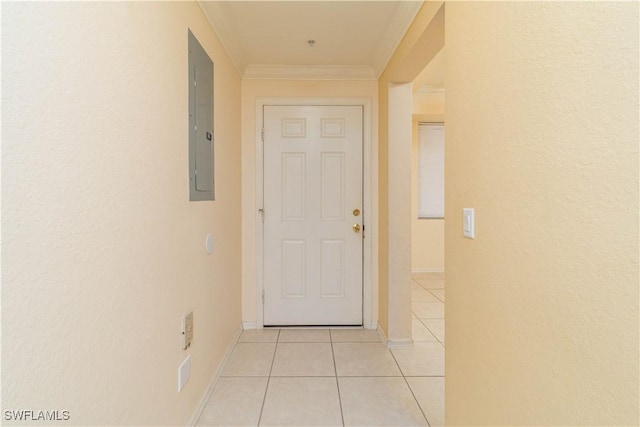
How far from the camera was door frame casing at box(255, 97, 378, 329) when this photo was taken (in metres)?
2.73

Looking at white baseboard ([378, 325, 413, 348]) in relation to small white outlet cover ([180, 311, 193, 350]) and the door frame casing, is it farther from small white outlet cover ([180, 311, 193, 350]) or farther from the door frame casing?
small white outlet cover ([180, 311, 193, 350])

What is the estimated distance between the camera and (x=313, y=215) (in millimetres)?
2779

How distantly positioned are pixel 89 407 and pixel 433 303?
327cm

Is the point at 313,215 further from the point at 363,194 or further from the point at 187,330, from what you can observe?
the point at 187,330

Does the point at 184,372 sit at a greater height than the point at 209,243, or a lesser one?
lesser

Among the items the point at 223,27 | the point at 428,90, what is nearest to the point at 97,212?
the point at 223,27

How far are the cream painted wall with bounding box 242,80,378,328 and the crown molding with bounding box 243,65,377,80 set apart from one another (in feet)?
0.14

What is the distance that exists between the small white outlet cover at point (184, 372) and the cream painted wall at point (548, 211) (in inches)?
49.2

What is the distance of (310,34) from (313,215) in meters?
1.43

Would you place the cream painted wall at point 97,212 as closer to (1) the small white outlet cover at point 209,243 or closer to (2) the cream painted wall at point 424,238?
(1) the small white outlet cover at point 209,243

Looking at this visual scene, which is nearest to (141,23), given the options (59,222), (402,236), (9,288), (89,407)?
(59,222)

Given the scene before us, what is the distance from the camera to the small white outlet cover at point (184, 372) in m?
1.44

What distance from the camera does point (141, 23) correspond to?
1131 mm

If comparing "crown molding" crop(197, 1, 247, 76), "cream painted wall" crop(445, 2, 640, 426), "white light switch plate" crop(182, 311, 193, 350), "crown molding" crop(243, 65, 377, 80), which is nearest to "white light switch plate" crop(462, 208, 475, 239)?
"cream painted wall" crop(445, 2, 640, 426)
